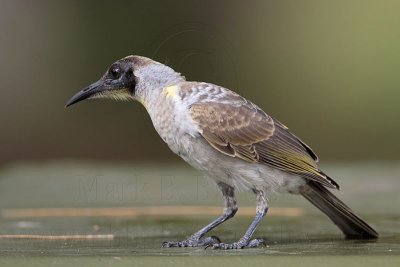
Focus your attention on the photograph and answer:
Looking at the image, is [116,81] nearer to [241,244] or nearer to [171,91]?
[171,91]

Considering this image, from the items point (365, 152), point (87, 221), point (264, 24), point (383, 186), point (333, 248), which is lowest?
point (333, 248)

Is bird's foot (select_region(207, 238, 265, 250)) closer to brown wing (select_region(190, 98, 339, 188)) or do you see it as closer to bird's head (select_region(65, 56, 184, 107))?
brown wing (select_region(190, 98, 339, 188))

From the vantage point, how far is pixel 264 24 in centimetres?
1588

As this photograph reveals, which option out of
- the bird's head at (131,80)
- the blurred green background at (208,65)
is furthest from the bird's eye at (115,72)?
the blurred green background at (208,65)

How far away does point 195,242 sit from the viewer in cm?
520

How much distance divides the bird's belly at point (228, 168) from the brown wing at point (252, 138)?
0.05m

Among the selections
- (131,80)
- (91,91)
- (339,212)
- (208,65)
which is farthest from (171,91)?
(208,65)

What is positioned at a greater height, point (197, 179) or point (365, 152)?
point (365, 152)

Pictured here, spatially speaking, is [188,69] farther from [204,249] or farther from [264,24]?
[204,249]

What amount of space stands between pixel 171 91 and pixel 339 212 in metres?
1.30

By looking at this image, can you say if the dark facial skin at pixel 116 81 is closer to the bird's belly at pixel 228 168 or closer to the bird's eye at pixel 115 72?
the bird's eye at pixel 115 72

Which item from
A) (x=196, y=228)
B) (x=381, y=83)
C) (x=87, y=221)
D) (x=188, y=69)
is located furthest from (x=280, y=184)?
(x=381, y=83)

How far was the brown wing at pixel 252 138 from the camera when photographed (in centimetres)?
535

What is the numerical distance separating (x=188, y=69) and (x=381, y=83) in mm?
3479
